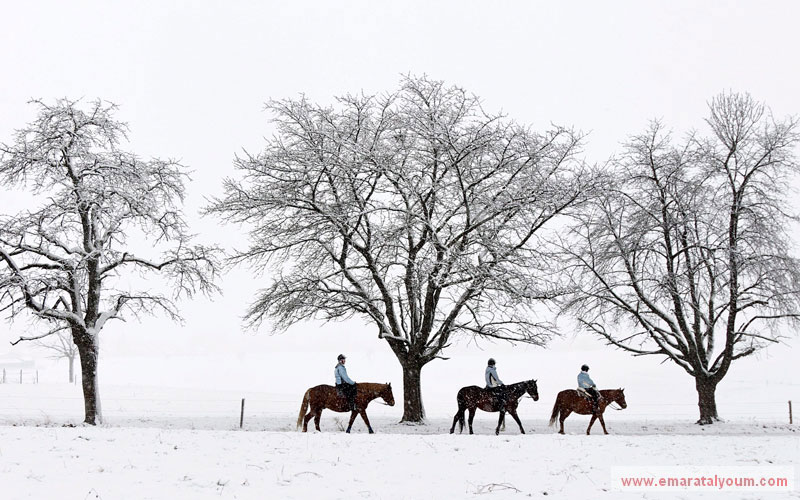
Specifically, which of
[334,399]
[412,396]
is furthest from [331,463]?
[412,396]

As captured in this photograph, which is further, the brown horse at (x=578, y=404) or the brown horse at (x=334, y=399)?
the brown horse at (x=578, y=404)

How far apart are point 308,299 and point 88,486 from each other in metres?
12.7

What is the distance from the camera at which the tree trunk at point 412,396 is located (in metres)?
20.9

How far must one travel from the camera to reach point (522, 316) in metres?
20.8

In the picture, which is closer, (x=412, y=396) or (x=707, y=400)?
(x=412, y=396)

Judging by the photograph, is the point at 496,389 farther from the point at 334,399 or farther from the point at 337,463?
the point at 337,463

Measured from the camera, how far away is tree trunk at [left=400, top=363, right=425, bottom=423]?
20.9 m

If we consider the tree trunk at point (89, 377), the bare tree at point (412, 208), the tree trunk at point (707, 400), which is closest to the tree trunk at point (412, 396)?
the bare tree at point (412, 208)

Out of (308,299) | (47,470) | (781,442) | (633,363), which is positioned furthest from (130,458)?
(633,363)

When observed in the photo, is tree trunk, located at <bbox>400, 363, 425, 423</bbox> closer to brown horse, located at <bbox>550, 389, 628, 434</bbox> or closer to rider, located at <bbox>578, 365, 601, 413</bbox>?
brown horse, located at <bbox>550, 389, 628, 434</bbox>

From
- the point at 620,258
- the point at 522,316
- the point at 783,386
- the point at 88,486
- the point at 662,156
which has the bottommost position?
the point at 783,386

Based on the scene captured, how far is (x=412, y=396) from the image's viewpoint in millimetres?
20969

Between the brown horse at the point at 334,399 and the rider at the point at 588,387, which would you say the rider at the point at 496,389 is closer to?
the rider at the point at 588,387

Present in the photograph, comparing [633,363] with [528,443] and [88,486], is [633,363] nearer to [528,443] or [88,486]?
[528,443]
